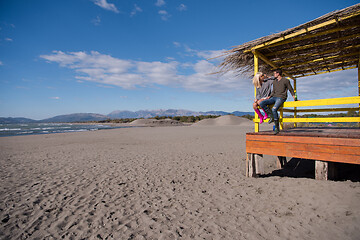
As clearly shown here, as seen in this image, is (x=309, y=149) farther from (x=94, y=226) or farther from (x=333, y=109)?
(x=94, y=226)

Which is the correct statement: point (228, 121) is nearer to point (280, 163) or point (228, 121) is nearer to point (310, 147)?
point (280, 163)

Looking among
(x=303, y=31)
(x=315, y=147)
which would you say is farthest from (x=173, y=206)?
(x=303, y=31)

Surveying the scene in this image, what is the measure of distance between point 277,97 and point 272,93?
21 centimetres

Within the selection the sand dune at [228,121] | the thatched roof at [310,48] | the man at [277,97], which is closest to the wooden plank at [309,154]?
the man at [277,97]

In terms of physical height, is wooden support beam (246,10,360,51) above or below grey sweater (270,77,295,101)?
above

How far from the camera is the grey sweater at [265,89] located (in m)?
4.83

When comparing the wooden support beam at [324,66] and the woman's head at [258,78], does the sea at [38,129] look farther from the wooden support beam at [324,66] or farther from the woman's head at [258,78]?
the wooden support beam at [324,66]

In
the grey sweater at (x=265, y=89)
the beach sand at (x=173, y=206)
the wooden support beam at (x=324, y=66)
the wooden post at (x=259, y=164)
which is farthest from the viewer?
the wooden support beam at (x=324, y=66)

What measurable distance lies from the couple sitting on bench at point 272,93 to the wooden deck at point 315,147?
1.25ft

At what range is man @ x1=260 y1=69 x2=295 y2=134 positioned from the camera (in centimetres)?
453

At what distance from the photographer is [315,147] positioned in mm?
3887

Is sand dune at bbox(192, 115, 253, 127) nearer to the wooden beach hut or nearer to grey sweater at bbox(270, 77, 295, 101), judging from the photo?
the wooden beach hut

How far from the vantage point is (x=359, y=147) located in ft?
11.1

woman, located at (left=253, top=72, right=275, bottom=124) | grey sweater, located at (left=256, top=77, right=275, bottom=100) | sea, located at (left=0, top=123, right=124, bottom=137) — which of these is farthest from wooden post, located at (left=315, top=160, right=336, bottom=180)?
sea, located at (left=0, top=123, right=124, bottom=137)
